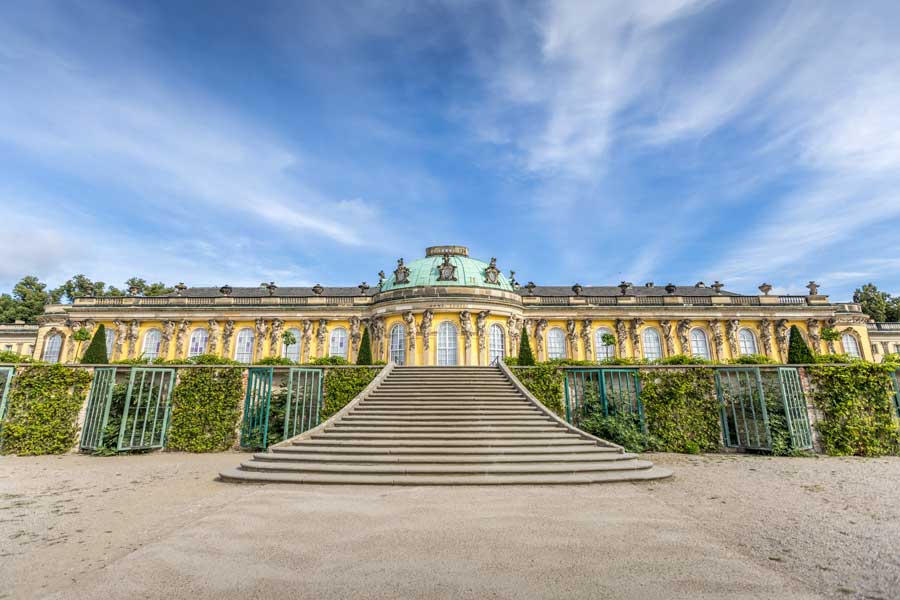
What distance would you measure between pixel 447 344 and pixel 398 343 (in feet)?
13.2

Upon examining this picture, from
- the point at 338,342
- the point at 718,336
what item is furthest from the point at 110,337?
the point at 718,336

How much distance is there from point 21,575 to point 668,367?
16543 millimetres

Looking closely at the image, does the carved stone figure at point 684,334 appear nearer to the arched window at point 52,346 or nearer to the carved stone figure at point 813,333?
the carved stone figure at point 813,333

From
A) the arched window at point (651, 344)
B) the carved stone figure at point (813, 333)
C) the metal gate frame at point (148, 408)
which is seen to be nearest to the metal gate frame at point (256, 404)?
the metal gate frame at point (148, 408)

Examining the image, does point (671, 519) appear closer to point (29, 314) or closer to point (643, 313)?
point (643, 313)

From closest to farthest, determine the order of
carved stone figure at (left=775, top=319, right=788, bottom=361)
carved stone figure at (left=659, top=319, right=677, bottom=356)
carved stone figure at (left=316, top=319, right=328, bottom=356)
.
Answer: carved stone figure at (left=775, top=319, right=788, bottom=361) < carved stone figure at (left=659, top=319, right=677, bottom=356) < carved stone figure at (left=316, top=319, right=328, bottom=356)

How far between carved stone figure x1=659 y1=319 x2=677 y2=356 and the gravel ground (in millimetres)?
29350

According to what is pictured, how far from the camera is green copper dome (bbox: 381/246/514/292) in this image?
3528cm

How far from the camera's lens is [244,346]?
127ft

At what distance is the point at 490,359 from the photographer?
3275cm

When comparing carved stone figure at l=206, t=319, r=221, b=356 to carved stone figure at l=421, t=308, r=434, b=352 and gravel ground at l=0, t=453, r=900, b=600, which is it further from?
gravel ground at l=0, t=453, r=900, b=600

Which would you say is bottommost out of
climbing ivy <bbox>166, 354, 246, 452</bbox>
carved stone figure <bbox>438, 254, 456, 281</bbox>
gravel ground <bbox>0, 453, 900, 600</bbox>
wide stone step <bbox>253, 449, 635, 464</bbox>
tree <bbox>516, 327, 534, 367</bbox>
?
gravel ground <bbox>0, 453, 900, 600</bbox>

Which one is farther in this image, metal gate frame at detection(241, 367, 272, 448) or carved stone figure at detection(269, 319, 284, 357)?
carved stone figure at detection(269, 319, 284, 357)

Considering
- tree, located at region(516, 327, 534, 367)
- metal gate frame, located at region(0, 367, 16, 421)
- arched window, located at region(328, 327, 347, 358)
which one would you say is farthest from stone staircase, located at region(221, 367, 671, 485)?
arched window, located at region(328, 327, 347, 358)
